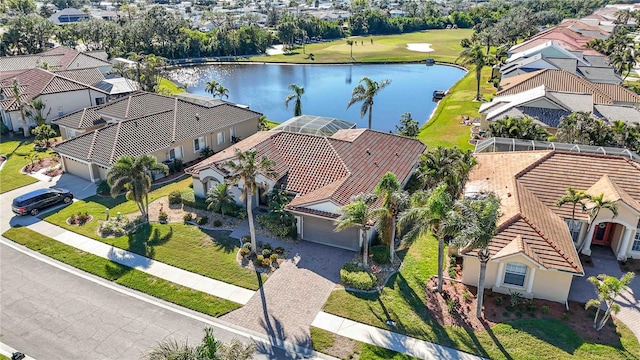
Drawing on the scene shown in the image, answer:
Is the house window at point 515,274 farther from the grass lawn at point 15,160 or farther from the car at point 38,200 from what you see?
the grass lawn at point 15,160

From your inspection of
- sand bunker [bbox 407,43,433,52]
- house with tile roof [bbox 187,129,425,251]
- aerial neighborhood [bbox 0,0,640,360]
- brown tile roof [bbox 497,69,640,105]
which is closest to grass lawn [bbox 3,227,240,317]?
aerial neighborhood [bbox 0,0,640,360]

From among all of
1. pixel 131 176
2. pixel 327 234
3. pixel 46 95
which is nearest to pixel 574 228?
pixel 327 234

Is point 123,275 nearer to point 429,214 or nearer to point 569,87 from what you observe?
point 429,214

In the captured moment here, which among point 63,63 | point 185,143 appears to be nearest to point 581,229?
point 185,143

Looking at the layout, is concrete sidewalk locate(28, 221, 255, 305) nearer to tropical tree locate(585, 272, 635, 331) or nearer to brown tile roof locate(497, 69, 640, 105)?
tropical tree locate(585, 272, 635, 331)

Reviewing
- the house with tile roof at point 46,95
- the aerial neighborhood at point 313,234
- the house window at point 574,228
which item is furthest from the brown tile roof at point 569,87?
the house with tile roof at point 46,95

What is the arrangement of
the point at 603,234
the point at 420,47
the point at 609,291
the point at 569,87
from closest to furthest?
the point at 609,291 < the point at 603,234 < the point at 569,87 < the point at 420,47

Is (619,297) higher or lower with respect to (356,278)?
lower
